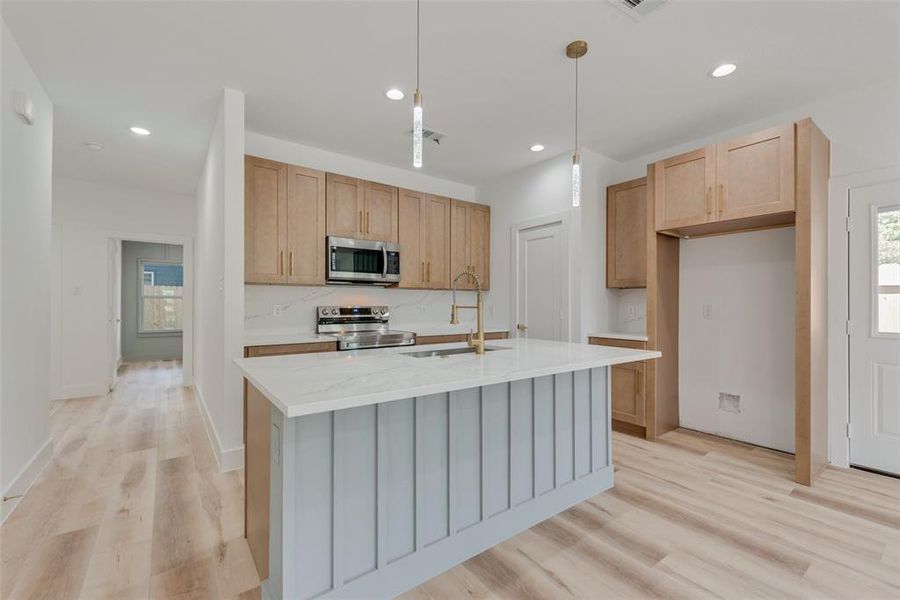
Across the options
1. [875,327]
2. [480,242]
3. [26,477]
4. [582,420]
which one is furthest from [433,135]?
[26,477]

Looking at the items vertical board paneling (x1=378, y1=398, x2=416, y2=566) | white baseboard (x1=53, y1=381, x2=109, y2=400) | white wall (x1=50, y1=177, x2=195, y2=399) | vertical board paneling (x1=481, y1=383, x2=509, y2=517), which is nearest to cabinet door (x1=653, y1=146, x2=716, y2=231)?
vertical board paneling (x1=481, y1=383, x2=509, y2=517)

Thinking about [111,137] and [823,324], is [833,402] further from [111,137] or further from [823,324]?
[111,137]

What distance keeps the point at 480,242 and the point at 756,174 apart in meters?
2.73

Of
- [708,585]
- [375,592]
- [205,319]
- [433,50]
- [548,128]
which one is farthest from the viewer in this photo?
[205,319]

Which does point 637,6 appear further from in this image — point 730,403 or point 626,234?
point 730,403

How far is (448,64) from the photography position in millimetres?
2529

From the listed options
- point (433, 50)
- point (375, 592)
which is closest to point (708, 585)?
point (375, 592)

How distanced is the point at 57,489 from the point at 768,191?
16.2ft

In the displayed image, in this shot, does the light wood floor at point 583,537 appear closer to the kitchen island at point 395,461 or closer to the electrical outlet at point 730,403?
the kitchen island at point 395,461

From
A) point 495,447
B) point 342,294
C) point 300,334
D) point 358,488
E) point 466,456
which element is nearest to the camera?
point 358,488

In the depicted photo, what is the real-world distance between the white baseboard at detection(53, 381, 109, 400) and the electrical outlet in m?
6.71

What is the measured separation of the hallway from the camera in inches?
66.9

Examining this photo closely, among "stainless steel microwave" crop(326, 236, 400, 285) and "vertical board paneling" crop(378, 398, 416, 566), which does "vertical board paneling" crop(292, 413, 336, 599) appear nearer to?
"vertical board paneling" crop(378, 398, 416, 566)

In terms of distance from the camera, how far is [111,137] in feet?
12.1
